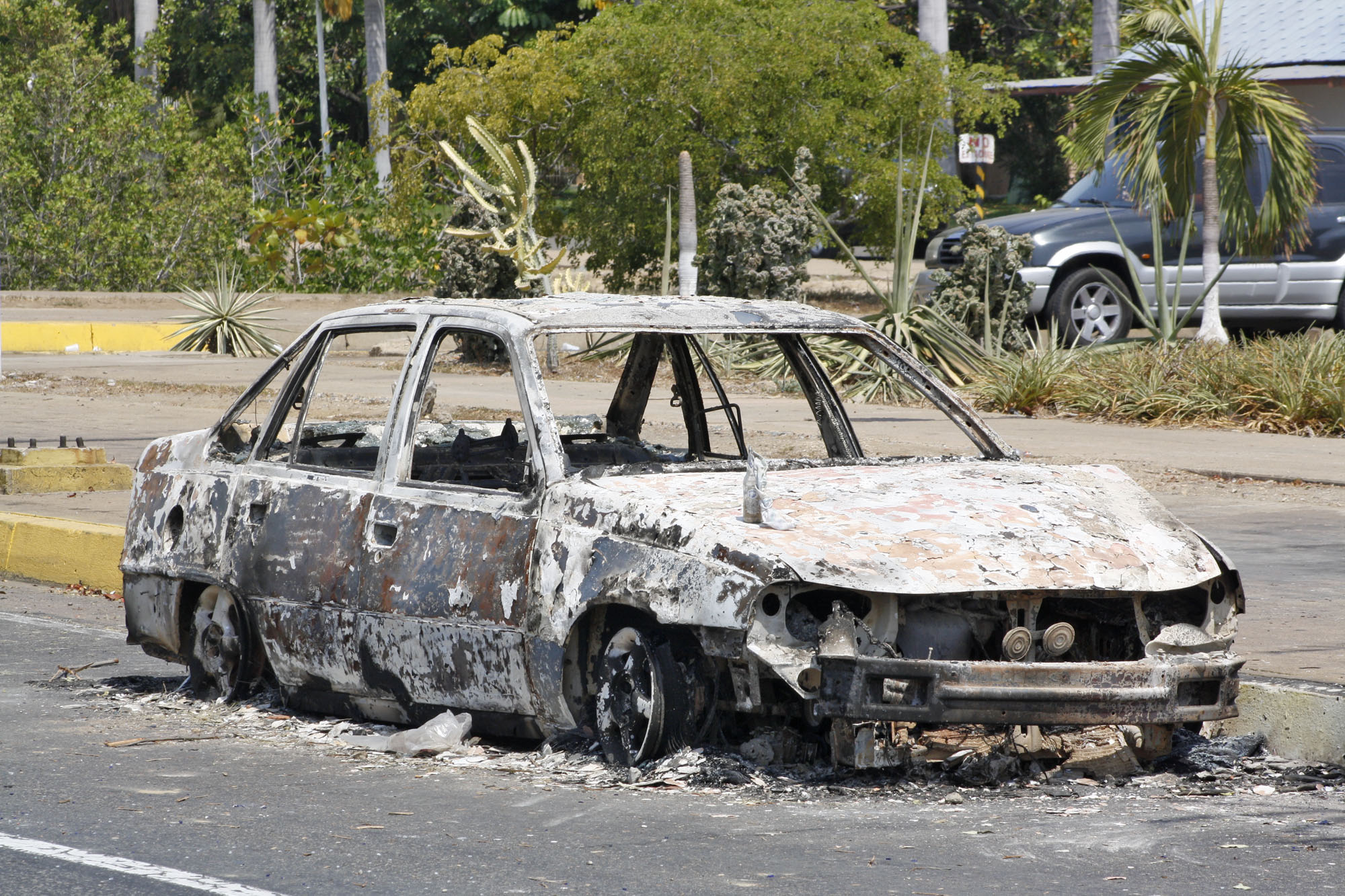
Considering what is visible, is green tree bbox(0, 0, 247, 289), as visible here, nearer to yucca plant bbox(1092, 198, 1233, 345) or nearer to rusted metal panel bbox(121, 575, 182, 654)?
yucca plant bbox(1092, 198, 1233, 345)

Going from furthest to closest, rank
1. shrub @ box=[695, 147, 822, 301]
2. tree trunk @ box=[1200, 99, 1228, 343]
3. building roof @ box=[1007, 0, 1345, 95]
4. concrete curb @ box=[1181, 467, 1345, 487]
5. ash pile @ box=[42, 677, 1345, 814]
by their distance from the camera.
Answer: building roof @ box=[1007, 0, 1345, 95] < shrub @ box=[695, 147, 822, 301] < tree trunk @ box=[1200, 99, 1228, 343] < concrete curb @ box=[1181, 467, 1345, 487] < ash pile @ box=[42, 677, 1345, 814]

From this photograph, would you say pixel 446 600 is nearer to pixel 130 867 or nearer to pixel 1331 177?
pixel 130 867

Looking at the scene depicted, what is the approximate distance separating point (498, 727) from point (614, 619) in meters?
0.61

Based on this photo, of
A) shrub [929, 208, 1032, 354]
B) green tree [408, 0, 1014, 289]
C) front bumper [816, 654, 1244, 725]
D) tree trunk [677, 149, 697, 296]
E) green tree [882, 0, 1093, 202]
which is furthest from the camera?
green tree [882, 0, 1093, 202]

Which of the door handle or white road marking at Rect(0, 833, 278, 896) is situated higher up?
the door handle

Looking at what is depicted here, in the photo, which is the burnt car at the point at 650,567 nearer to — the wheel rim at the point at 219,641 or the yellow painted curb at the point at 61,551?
the wheel rim at the point at 219,641

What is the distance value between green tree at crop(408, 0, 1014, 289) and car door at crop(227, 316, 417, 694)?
1915 centimetres

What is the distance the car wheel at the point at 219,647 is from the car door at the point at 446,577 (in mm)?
732

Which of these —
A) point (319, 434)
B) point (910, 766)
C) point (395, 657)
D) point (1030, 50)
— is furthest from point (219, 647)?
point (1030, 50)

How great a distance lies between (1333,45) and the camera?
104 ft

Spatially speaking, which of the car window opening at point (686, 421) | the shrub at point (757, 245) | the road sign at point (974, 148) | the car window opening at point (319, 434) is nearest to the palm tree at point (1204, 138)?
the shrub at point (757, 245)

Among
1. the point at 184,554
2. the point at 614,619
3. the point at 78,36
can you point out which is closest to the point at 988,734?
the point at 614,619

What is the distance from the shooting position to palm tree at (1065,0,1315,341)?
1758 centimetres

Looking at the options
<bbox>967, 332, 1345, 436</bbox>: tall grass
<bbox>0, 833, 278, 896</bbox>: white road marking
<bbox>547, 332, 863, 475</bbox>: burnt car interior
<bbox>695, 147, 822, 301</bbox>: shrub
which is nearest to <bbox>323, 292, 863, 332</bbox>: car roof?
<bbox>547, 332, 863, 475</bbox>: burnt car interior
